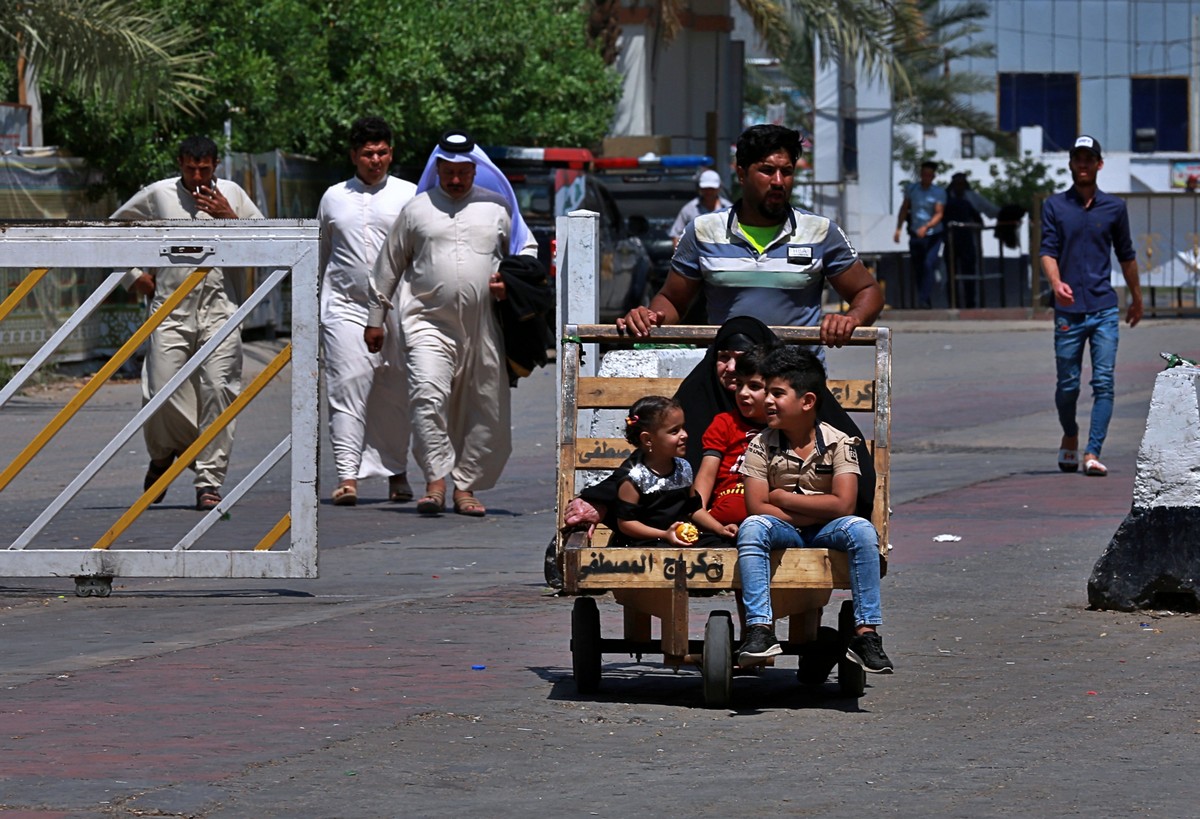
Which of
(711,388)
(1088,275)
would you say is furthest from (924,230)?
(711,388)

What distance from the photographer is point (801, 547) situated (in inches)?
249

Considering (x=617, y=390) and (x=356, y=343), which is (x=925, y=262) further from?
(x=617, y=390)

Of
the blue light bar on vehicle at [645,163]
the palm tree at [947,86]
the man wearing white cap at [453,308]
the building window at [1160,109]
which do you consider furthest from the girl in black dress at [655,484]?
the building window at [1160,109]

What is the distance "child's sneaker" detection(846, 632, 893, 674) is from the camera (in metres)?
6.30

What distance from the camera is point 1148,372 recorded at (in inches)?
814

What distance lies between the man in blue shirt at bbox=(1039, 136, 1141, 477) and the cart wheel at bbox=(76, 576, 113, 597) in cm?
612

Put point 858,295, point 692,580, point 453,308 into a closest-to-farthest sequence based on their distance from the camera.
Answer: point 692,580 → point 858,295 → point 453,308

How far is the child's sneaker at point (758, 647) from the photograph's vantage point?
242 inches

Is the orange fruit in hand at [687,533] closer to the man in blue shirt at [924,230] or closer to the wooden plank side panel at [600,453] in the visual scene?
the wooden plank side panel at [600,453]

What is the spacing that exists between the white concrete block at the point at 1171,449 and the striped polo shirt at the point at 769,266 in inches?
59.4

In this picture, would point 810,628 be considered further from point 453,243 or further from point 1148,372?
point 1148,372

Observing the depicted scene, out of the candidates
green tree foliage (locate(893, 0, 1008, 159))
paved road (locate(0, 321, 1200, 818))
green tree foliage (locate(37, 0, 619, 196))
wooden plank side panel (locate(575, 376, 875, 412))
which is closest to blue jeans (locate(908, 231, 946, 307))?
green tree foliage (locate(37, 0, 619, 196))

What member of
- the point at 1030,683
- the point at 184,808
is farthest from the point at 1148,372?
the point at 184,808

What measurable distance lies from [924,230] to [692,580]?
24230 mm
